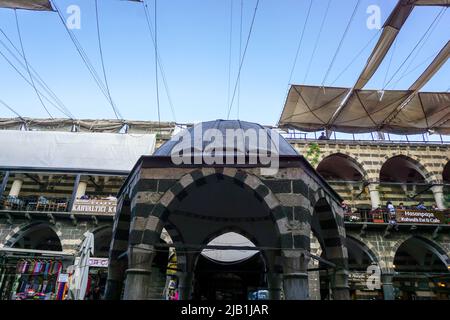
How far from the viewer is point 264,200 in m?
5.53

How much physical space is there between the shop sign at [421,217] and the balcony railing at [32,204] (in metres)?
18.0

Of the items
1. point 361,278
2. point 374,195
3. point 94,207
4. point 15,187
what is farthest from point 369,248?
point 15,187

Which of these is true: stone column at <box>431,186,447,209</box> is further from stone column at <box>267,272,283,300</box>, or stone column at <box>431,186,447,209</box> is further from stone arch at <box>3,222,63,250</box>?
stone arch at <box>3,222,63,250</box>

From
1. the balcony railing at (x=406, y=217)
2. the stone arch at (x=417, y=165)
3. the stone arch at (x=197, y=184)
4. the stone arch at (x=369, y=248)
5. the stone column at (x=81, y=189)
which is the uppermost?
the stone arch at (x=417, y=165)

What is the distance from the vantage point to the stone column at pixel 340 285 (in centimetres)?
629

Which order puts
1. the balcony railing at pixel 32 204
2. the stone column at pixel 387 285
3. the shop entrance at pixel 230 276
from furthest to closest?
the balcony railing at pixel 32 204, the stone column at pixel 387 285, the shop entrance at pixel 230 276

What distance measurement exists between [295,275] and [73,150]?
1802 cm

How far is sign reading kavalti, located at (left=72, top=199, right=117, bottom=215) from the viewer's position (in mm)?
16406

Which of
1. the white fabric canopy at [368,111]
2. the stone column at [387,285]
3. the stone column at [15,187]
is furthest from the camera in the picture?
the white fabric canopy at [368,111]

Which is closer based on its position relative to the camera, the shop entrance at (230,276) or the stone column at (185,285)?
the stone column at (185,285)

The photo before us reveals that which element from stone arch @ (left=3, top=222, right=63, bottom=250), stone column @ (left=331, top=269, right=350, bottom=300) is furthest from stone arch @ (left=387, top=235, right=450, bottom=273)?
stone arch @ (left=3, top=222, right=63, bottom=250)

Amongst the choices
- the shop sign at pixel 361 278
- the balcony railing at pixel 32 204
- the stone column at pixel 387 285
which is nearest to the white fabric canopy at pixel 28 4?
the balcony railing at pixel 32 204

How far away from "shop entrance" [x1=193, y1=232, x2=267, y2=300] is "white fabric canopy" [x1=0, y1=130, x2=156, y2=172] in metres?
8.21

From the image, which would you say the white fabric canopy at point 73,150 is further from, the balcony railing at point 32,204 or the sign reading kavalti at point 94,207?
the sign reading kavalti at point 94,207
